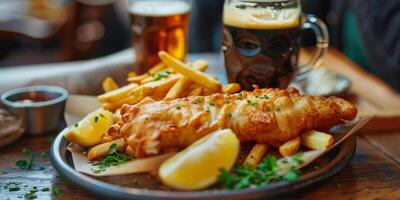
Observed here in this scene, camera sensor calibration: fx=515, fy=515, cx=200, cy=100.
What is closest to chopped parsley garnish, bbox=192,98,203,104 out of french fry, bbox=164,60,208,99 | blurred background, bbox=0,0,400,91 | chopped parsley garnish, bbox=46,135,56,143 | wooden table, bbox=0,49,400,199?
french fry, bbox=164,60,208,99

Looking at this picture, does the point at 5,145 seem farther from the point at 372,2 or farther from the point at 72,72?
the point at 372,2

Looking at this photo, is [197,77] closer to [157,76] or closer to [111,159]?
[157,76]

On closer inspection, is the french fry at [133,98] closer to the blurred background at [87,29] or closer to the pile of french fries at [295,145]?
the pile of french fries at [295,145]

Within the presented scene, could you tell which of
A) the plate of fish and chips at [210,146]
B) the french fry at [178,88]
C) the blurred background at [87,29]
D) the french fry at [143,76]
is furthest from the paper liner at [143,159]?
the blurred background at [87,29]

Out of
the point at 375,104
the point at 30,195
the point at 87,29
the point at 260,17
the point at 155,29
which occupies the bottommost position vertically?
the point at 87,29

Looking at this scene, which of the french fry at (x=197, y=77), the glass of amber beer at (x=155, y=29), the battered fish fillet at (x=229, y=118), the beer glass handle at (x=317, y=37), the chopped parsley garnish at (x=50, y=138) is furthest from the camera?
the glass of amber beer at (x=155, y=29)

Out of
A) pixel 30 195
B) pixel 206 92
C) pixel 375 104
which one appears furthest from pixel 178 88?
pixel 375 104
